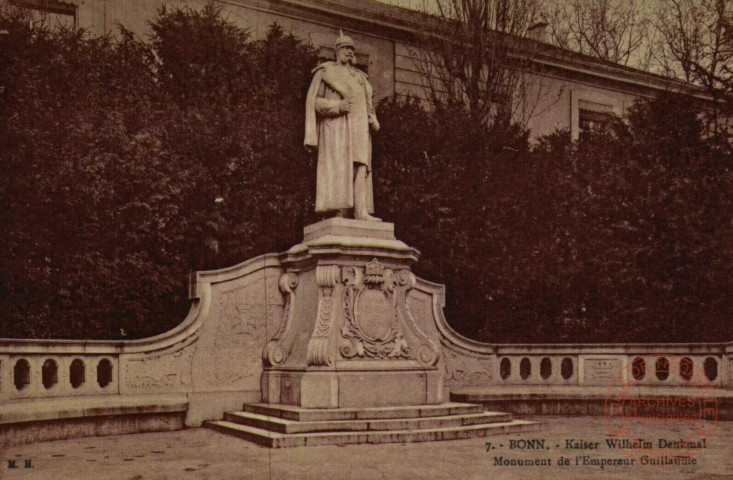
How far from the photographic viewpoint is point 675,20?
17.2 metres

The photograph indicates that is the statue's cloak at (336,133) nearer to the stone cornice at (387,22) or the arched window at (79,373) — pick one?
the arched window at (79,373)

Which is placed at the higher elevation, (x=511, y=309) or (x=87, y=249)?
(x=87, y=249)

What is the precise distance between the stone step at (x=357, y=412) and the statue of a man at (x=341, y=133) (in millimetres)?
2234

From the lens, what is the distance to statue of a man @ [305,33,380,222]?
30.2 ft

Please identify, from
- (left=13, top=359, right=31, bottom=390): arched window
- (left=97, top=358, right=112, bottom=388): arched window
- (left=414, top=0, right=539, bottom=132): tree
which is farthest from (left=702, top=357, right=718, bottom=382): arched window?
(left=13, top=359, right=31, bottom=390): arched window

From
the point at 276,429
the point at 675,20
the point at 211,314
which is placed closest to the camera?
the point at 276,429

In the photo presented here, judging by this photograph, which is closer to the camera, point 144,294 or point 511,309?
point 144,294

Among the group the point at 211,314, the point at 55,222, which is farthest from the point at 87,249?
the point at 211,314

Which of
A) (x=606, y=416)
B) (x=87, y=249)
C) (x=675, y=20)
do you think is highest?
(x=675, y=20)

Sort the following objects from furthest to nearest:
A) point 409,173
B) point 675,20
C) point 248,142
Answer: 1. point 675,20
2. point 409,173
3. point 248,142

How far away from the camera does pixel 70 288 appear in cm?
1076

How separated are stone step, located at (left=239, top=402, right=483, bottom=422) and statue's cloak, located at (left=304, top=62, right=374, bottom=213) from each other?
234cm

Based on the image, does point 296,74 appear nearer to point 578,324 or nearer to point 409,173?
point 409,173

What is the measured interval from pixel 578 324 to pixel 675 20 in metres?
7.47
